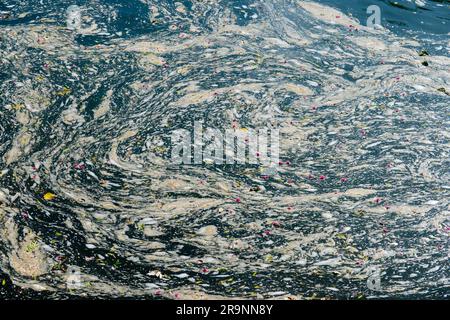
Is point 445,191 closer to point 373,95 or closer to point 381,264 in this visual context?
point 381,264

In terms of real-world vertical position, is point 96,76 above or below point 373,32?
below

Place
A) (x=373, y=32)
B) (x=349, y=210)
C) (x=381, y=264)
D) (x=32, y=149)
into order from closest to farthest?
1. (x=381, y=264)
2. (x=349, y=210)
3. (x=32, y=149)
4. (x=373, y=32)

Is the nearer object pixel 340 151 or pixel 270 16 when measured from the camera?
pixel 340 151

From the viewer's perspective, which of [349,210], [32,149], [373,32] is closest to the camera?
[349,210]

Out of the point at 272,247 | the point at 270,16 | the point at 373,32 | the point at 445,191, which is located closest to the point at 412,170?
the point at 445,191

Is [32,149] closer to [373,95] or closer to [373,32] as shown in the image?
[373,95]

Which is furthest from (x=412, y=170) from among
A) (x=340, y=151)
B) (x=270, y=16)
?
(x=270, y=16)
